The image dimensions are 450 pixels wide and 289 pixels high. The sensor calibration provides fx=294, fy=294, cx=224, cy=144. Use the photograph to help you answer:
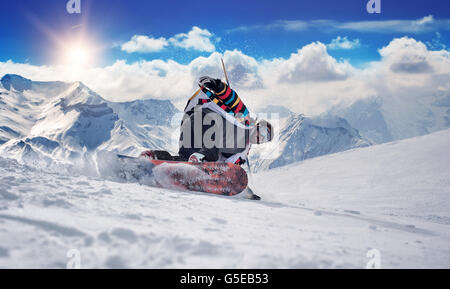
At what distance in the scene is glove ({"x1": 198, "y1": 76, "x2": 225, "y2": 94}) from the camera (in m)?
6.78

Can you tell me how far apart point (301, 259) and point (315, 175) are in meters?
8.98

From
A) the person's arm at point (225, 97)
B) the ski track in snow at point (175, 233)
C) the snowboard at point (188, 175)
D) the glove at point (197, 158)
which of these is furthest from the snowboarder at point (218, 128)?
the ski track in snow at point (175, 233)

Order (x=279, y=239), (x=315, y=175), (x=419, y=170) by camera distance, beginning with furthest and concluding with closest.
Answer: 1. (x=315, y=175)
2. (x=419, y=170)
3. (x=279, y=239)

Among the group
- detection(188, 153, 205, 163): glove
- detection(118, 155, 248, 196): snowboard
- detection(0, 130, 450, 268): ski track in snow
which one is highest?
detection(188, 153, 205, 163): glove

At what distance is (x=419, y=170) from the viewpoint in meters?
8.85

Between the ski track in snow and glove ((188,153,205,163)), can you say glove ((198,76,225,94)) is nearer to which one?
glove ((188,153,205,163))

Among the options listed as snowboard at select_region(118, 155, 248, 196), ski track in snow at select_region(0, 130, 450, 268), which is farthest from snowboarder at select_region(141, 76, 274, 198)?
ski track in snow at select_region(0, 130, 450, 268)

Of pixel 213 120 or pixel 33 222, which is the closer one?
pixel 33 222

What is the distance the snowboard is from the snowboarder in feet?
A: 3.06

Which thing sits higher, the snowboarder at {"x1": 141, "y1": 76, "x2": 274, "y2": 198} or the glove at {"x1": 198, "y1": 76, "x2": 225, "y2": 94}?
the glove at {"x1": 198, "y1": 76, "x2": 225, "y2": 94}

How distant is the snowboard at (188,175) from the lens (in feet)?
19.5

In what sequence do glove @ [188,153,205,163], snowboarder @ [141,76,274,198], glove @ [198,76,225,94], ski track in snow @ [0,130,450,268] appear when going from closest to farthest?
ski track in snow @ [0,130,450,268] → glove @ [188,153,205,163] → glove @ [198,76,225,94] → snowboarder @ [141,76,274,198]

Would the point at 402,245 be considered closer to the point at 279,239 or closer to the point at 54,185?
the point at 279,239
